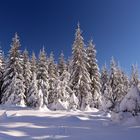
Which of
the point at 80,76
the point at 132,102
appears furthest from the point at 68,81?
the point at 132,102

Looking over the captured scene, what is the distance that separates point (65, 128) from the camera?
52.2 ft

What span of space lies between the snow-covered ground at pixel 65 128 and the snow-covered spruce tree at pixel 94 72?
24682mm

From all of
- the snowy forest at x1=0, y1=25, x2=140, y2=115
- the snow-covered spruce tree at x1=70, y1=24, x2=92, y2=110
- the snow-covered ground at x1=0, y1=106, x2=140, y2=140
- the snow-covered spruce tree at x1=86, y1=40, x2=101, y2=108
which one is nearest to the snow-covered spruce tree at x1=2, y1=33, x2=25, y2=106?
the snowy forest at x1=0, y1=25, x2=140, y2=115

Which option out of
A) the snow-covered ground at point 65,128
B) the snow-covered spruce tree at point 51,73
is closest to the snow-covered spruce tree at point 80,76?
the snow-covered spruce tree at point 51,73

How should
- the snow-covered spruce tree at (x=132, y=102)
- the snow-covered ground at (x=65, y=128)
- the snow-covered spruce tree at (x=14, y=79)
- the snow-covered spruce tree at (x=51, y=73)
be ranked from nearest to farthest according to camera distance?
the snow-covered ground at (x=65, y=128), the snow-covered spruce tree at (x=132, y=102), the snow-covered spruce tree at (x=14, y=79), the snow-covered spruce tree at (x=51, y=73)

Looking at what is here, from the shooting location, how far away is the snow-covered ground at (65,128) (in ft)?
45.6

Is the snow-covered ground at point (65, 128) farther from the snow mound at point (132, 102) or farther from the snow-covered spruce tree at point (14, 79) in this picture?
the snow-covered spruce tree at point (14, 79)

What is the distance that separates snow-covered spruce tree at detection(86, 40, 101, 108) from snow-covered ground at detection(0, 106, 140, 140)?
24.7 m

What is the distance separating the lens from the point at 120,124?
17.1 metres

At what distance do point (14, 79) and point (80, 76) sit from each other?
38.4 feet

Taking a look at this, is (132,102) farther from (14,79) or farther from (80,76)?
(14,79)

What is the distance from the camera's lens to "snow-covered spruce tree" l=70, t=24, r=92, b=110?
135ft

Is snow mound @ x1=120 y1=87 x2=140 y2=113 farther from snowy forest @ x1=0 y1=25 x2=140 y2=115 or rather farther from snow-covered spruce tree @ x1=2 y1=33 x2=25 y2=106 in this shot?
snow-covered spruce tree @ x1=2 y1=33 x2=25 y2=106

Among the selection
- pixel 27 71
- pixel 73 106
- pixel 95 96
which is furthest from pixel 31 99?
pixel 27 71
